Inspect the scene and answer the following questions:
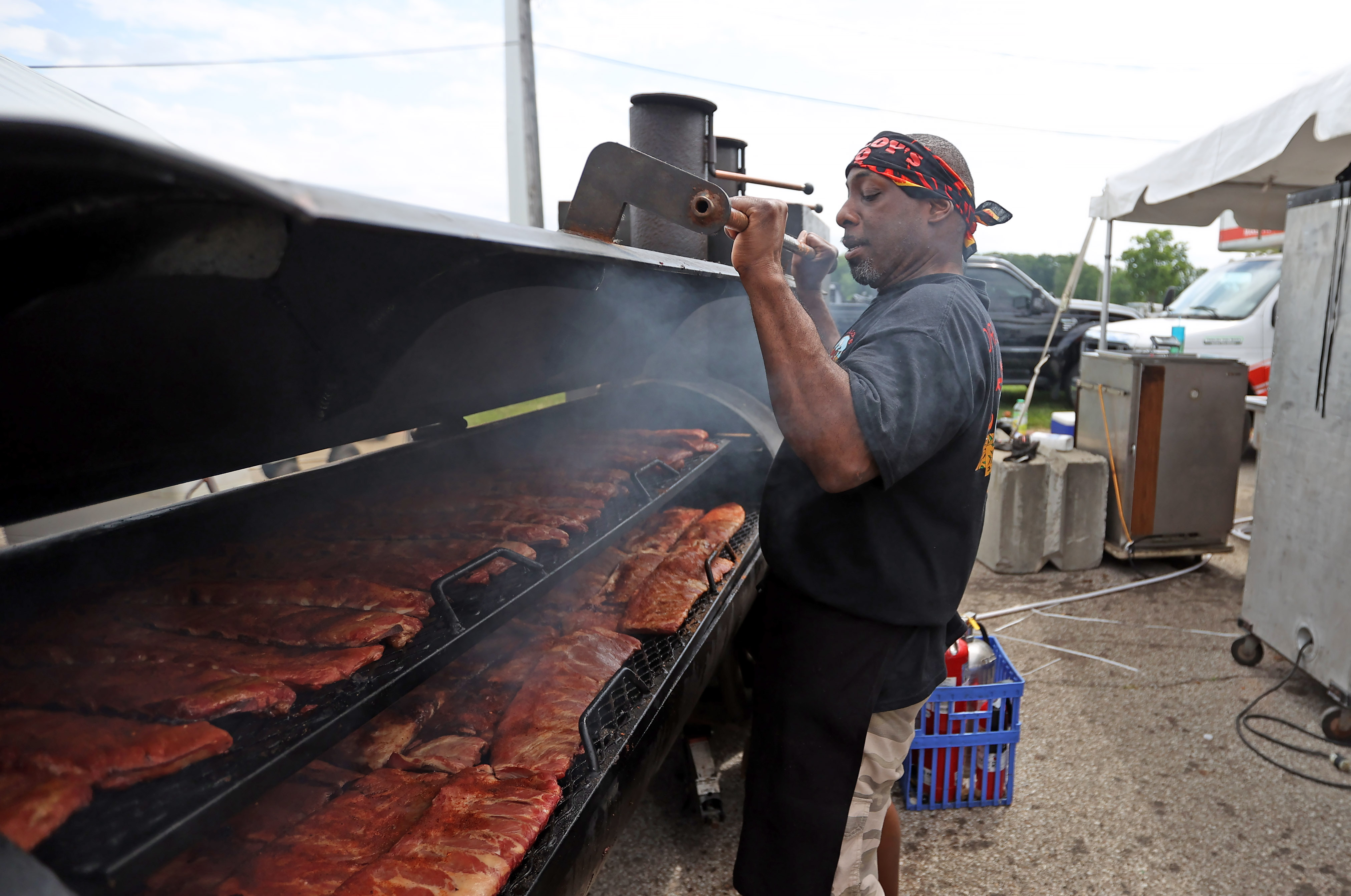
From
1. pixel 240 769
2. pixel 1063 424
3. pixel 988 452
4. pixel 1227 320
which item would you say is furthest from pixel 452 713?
pixel 1227 320

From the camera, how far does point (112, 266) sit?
94 cm

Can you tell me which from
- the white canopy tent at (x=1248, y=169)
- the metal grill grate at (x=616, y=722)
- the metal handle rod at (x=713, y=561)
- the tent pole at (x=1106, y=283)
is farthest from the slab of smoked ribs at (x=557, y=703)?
the tent pole at (x=1106, y=283)

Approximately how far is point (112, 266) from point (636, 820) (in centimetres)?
277

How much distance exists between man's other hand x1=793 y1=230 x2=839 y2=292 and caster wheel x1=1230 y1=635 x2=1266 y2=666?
11.5 feet

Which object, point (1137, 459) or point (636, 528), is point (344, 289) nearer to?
point (636, 528)

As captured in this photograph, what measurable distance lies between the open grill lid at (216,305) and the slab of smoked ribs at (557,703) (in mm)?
905

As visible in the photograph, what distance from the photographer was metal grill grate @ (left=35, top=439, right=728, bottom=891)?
92 centimetres

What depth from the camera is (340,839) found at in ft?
4.69

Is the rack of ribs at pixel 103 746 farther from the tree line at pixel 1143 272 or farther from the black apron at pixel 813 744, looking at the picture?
the tree line at pixel 1143 272

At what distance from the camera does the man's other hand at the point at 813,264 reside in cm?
267

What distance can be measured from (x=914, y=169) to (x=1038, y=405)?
13.0 metres

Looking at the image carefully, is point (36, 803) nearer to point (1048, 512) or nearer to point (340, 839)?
point (340, 839)

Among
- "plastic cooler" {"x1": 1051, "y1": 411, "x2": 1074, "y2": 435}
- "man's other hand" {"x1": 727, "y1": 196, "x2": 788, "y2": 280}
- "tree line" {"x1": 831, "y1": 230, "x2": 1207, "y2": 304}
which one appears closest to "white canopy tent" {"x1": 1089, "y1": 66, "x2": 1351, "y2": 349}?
"plastic cooler" {"x1": 1051, "y1": 411, "x2": 1074, "y2": 435}

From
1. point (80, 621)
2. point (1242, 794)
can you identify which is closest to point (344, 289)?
point (80, 621)
